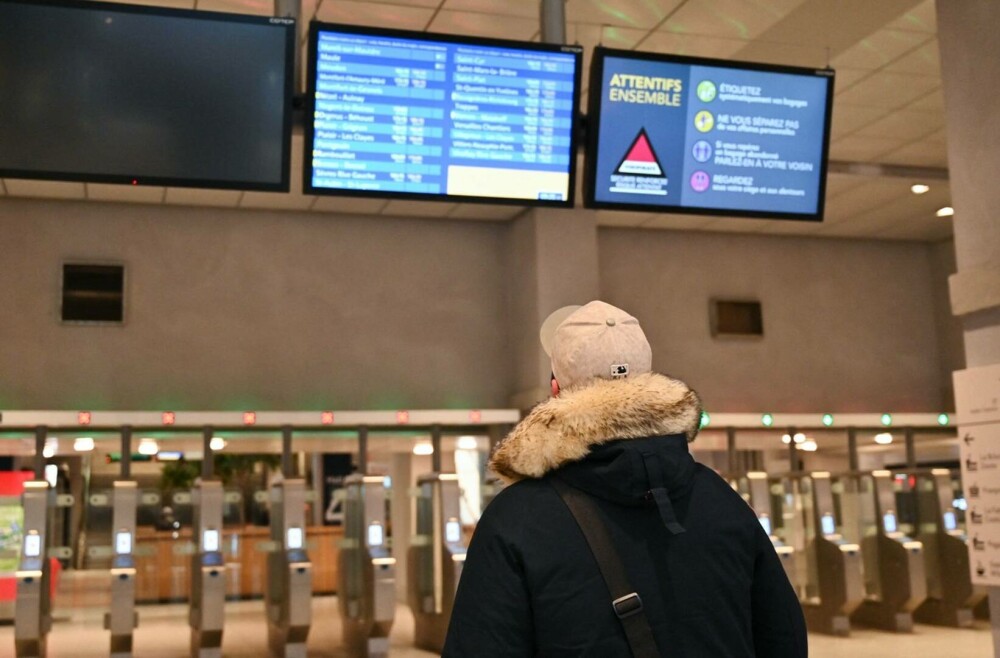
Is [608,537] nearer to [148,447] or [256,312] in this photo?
[256,312]

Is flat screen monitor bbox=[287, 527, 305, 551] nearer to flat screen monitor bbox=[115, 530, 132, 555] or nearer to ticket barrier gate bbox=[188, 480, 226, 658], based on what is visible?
ticket barrier gate bbox=[188, 480, 226, 658]

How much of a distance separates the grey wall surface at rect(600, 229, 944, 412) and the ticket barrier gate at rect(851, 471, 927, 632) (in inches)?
35.0

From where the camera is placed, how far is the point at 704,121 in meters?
4.92

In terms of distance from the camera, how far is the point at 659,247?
434 inches

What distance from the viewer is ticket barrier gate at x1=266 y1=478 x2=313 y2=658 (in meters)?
9.09

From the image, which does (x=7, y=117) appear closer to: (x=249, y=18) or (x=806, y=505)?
(x=249, y=18)

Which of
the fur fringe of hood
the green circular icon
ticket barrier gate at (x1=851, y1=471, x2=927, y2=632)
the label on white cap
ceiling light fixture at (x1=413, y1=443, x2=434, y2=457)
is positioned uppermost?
the green circular icon

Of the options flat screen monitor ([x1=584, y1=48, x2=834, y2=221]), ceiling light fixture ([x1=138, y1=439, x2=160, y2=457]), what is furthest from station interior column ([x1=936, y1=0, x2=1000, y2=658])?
ceiling light fixture ([x1=138, y1=439, x2=160, y2=457])

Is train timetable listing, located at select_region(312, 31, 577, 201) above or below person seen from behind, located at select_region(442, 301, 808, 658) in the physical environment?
above

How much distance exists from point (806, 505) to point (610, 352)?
10.00 m

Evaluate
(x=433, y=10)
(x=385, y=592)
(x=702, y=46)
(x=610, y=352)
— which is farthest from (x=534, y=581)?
(x=385, y=592)

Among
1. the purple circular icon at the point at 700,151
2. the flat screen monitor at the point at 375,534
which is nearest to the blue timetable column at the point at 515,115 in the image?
the purple circular icon at the point at 700,151

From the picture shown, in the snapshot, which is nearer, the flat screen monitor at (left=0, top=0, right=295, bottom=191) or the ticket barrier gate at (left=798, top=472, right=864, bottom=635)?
the flat screen monitor at (left=0, top=0, right=295, bottom=191)

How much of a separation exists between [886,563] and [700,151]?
24.5ft
